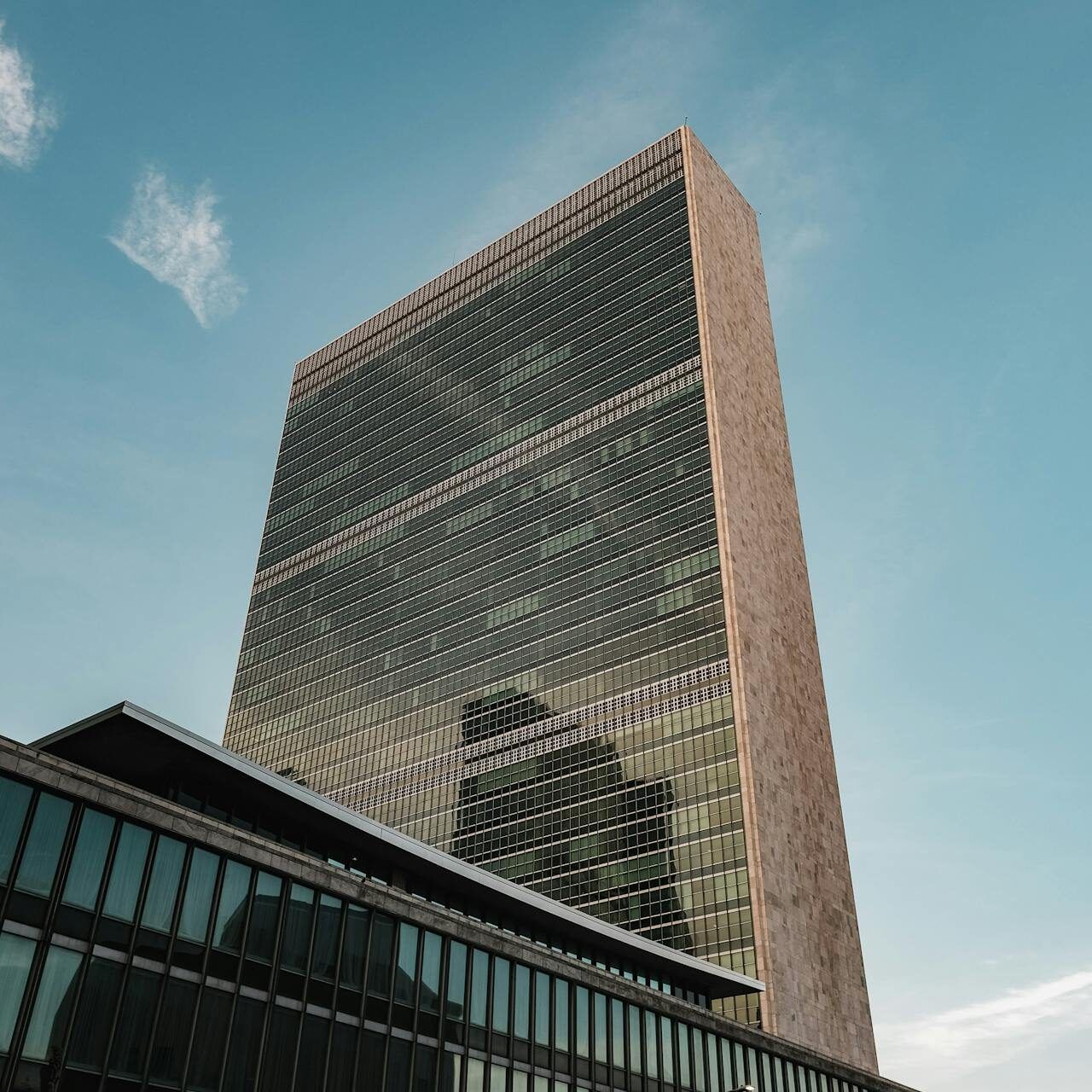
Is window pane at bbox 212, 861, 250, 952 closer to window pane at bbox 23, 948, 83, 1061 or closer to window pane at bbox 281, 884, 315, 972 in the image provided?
window pane at bbox 281, 884, 315, 972

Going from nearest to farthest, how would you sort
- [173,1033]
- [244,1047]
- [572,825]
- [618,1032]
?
1. [173,1033]
2. [244,1047]
3. [618,1032]
4. [572,825]

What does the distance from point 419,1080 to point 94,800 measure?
1697 cm

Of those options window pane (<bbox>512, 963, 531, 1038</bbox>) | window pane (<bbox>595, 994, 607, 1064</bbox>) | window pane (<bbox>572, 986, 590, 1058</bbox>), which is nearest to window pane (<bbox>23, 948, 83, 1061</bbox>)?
window pane (<bbox>512, 963, 531, 1038</bbox>)

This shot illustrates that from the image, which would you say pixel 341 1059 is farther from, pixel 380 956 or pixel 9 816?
pixel 9 816

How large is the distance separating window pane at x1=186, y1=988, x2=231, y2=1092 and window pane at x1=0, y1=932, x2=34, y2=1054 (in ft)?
19.8

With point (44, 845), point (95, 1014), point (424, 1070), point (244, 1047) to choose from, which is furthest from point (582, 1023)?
point (44, 845)

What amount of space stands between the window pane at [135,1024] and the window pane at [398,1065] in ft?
34.1

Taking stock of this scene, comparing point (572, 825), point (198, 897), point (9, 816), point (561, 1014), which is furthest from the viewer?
point (572, 825)

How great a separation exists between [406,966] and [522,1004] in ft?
24.1

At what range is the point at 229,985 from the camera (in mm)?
35594

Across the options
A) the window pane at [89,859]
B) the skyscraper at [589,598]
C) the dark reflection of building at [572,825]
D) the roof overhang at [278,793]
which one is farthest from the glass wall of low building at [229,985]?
the dark reflection of building at [572,825]

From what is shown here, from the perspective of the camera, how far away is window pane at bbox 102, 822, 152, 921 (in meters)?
33.4

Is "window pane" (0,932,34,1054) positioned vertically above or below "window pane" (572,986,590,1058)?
below

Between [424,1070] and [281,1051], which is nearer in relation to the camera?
[281,1051]
